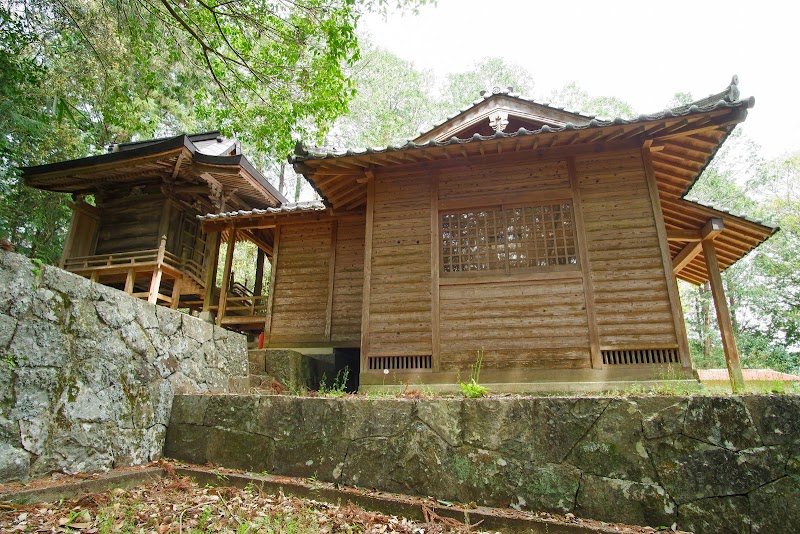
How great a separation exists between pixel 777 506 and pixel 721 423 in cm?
60

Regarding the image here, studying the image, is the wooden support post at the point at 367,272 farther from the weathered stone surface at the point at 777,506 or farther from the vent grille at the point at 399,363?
the weathered stone surface at the point at 777,506

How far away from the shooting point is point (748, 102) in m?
5.98

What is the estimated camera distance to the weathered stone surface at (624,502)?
10.7 feet

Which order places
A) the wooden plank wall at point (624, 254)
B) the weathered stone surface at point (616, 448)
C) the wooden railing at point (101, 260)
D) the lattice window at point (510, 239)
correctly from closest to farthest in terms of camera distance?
the weathered stone surface at point (616, 448)
the wooden plank wall at point (624, 254)
the lattice window at point (510, 239)
the wooden railing at point (101, 260)

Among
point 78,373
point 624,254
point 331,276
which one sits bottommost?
point 78,373

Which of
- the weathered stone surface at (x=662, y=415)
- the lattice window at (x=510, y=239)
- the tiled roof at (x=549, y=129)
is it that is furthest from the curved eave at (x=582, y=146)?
the weathered stone surface at (x=662, y=415)

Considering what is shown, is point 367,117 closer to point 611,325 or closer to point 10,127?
point 10,127

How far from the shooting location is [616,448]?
350cm

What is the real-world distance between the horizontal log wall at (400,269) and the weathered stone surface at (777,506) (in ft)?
14.9

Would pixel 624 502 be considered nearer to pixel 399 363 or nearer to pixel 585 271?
pixel 585 271

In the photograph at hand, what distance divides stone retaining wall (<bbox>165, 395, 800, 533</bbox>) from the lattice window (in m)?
3.84

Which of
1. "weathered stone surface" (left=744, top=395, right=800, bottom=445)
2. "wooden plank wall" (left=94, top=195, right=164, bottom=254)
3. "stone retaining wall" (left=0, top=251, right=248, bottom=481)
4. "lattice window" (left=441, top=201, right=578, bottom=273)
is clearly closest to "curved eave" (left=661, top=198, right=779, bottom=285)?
"lattice window" (left=441, top=201, right=578, bottom=273)

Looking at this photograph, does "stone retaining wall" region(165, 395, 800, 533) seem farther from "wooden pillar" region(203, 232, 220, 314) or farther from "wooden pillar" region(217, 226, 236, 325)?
"wooden pillar" region(203, 232, 220, 314)

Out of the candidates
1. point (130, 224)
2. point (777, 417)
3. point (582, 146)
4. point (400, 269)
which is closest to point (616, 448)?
point (777, 417)
